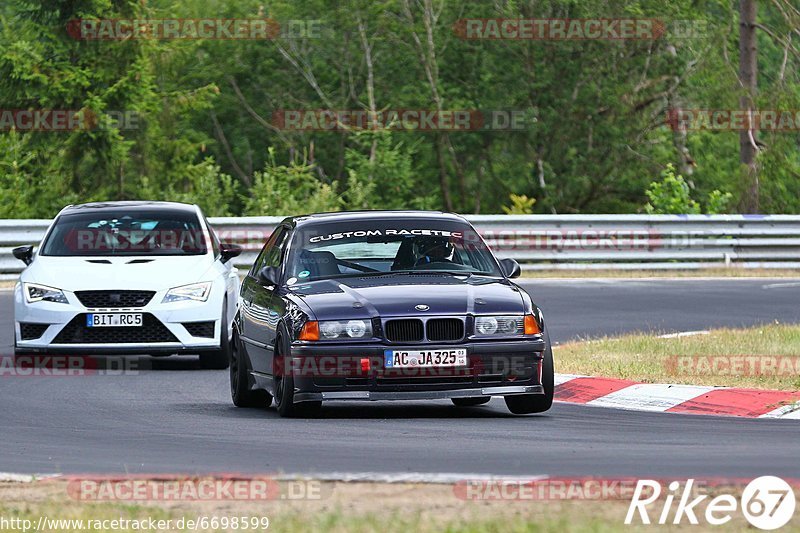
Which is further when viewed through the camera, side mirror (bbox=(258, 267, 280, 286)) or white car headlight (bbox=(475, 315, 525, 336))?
side mirror (bbox=(258, 267, 280, 286))

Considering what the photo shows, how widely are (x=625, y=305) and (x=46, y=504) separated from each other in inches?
612

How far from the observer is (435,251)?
12422 mm

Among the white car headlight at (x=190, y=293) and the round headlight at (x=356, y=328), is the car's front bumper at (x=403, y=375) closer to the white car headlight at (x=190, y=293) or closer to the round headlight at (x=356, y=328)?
the round headlight at (x=356, y=328)

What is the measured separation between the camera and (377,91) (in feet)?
156

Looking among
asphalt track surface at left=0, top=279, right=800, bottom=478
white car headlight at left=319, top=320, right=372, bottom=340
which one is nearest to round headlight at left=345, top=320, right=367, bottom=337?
white car headlight at left=319, top=320, right=372, bottom=340

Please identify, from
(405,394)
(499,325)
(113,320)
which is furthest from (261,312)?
(113,320)

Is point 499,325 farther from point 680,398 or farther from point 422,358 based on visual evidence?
point 680,398

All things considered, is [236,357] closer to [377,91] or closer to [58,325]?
[58,325]

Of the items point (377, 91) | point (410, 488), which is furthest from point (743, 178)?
point (410, 488)

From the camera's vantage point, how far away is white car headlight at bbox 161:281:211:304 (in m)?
15.6

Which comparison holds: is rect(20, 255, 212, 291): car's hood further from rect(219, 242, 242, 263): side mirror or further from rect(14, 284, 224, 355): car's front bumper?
rect(219, 242, 242, 263): side mirror

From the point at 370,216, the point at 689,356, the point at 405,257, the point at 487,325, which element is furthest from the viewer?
the point at 689,356

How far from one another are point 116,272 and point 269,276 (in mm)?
3637

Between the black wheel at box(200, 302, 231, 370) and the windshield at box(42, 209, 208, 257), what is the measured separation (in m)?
0.90
